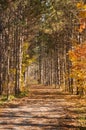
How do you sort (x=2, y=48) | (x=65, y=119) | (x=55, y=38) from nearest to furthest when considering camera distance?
1. (x=65, y=119)
2. (x=2, y=48)
3. (x=55, y=38)

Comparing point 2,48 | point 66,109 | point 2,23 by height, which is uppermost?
point 2,23

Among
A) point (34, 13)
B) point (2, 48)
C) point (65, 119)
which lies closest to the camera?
point (65, 119)

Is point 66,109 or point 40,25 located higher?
point 40,25

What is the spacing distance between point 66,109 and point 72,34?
16.0 meters

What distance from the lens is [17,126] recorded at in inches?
614

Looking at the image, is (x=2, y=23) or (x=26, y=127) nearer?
(x=26, y=127)

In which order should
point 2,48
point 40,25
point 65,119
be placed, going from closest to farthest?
point 65,119, point 2,48, point 40,25

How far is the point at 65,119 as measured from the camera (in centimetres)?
1792

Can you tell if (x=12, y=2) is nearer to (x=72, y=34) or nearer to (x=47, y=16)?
(x=47, y=16)

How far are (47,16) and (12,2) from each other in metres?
5.22

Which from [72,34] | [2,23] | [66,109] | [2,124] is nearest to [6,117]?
[2,124]

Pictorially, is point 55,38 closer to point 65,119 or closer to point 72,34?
point 72,34

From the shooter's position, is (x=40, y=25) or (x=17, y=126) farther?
(x=40, y=25)

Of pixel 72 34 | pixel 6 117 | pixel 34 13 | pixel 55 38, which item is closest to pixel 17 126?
pixel 6 117
